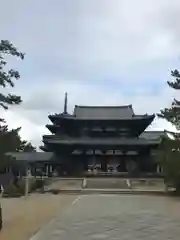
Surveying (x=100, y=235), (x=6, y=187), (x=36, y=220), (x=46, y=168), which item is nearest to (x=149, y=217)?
(x=36, y=220)

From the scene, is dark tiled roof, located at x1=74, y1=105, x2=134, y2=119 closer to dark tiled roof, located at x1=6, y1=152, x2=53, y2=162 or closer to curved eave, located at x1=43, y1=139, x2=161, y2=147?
curved eave, located at x1=43, y1=139, x2=161, y2=147

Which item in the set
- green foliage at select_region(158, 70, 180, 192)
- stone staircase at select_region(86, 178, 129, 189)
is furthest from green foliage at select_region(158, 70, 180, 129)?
stone staircase at select_region(86, 178, 129, 189)

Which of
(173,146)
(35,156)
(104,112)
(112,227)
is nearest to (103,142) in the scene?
(104,112)

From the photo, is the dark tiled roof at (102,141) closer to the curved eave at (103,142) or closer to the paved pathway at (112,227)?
the curved eave at (103,142)

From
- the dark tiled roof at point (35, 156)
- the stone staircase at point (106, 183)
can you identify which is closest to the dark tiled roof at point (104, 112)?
the dark tiled roof at point (35, 156)

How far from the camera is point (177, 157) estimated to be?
32188 mm

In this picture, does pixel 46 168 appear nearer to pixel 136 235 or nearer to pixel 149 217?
pixel 149 217

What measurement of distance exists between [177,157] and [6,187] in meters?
12.1

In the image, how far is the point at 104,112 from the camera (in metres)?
62.9

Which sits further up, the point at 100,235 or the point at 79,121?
the point at 79,121

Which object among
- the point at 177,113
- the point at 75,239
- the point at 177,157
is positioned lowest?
the point at 75,239

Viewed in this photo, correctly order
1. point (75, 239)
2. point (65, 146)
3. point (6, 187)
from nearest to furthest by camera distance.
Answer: point (75, 239) → point (6, 187) → point (65, 146)

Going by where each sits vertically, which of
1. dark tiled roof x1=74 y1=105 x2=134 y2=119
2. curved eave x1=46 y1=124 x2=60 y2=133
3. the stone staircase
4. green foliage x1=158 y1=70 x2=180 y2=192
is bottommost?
the stone staircase

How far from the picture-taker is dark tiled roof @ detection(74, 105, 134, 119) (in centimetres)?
6040
